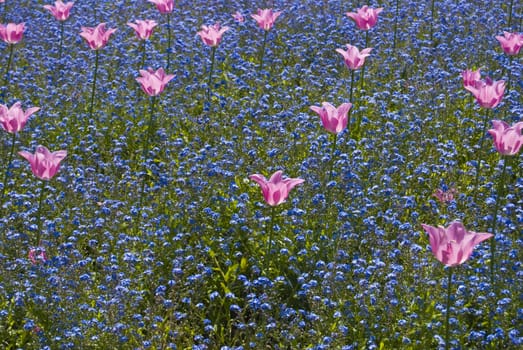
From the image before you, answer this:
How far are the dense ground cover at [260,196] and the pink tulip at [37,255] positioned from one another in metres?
0.06

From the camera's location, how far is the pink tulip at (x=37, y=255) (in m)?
4.89

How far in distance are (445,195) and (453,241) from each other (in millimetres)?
1686

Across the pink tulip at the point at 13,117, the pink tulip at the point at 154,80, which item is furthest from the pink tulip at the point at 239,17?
the pink tulip at the point at 13,117

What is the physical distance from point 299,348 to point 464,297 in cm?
96

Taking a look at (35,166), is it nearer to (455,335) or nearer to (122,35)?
(455,335)

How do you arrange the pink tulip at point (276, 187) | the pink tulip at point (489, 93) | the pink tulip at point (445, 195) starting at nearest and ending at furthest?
the pink tulip at point (276, 187)
the pink tulip at point (489, 93)
the pink tulip at point (445, 195)

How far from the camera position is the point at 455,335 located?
14.5ft

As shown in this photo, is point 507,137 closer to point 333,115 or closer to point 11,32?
point 333,115

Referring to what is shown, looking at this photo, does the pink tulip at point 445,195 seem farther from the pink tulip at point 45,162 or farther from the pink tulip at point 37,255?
the pink tulip at point 37,255

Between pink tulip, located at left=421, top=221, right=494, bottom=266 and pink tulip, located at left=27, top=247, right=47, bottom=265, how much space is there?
2.25m

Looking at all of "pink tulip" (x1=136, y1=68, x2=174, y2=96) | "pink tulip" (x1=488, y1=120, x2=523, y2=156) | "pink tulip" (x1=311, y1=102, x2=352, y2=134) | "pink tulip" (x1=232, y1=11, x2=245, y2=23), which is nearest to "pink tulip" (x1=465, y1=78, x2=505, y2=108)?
"pink tulip" (x1=488, y1=120, x2=523, y2=156)

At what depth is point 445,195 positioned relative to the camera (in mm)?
5574

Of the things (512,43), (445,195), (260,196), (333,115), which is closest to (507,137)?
(445,195)

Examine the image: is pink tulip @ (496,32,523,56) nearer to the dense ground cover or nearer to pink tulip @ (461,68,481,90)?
pink tulip @ (461,68,481,90)
